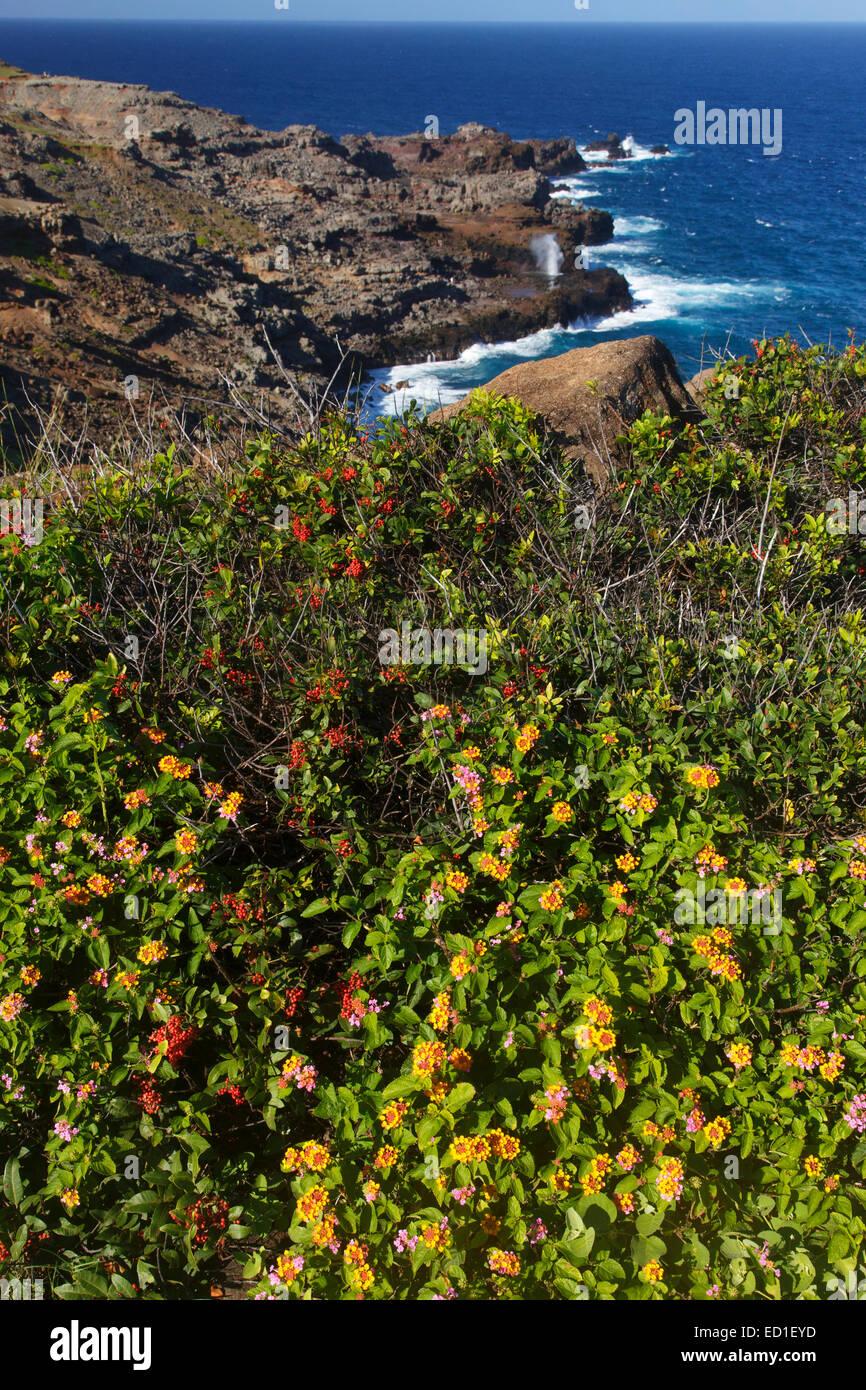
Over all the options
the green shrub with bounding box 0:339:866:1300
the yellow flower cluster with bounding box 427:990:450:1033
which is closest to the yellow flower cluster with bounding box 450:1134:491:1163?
the green shrub with bounding box 0:339:866:1300

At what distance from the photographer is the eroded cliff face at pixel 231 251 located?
25.1m

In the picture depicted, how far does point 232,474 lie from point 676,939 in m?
3.57

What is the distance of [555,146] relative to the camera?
71875mm

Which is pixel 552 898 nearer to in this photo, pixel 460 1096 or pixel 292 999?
pixel 460 1096

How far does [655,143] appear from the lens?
91312 millimetres

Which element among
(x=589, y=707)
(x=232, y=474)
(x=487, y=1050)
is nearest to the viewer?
(x=487, y=1050)

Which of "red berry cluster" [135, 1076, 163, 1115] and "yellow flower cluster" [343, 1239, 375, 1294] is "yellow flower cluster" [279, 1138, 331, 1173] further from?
"red berry cluster" [135, 1076, 163, 1115]

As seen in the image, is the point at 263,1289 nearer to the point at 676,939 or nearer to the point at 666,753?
the point at 676,939

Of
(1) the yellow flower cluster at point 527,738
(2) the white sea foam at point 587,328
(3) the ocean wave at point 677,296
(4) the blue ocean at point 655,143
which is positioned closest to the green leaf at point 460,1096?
(1) the yellow flower cluster at point 527,738

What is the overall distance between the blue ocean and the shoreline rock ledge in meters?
0.40

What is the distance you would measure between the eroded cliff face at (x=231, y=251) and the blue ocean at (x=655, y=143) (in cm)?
346

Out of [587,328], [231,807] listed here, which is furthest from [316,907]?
[587,328]

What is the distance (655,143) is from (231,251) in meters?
76.5
